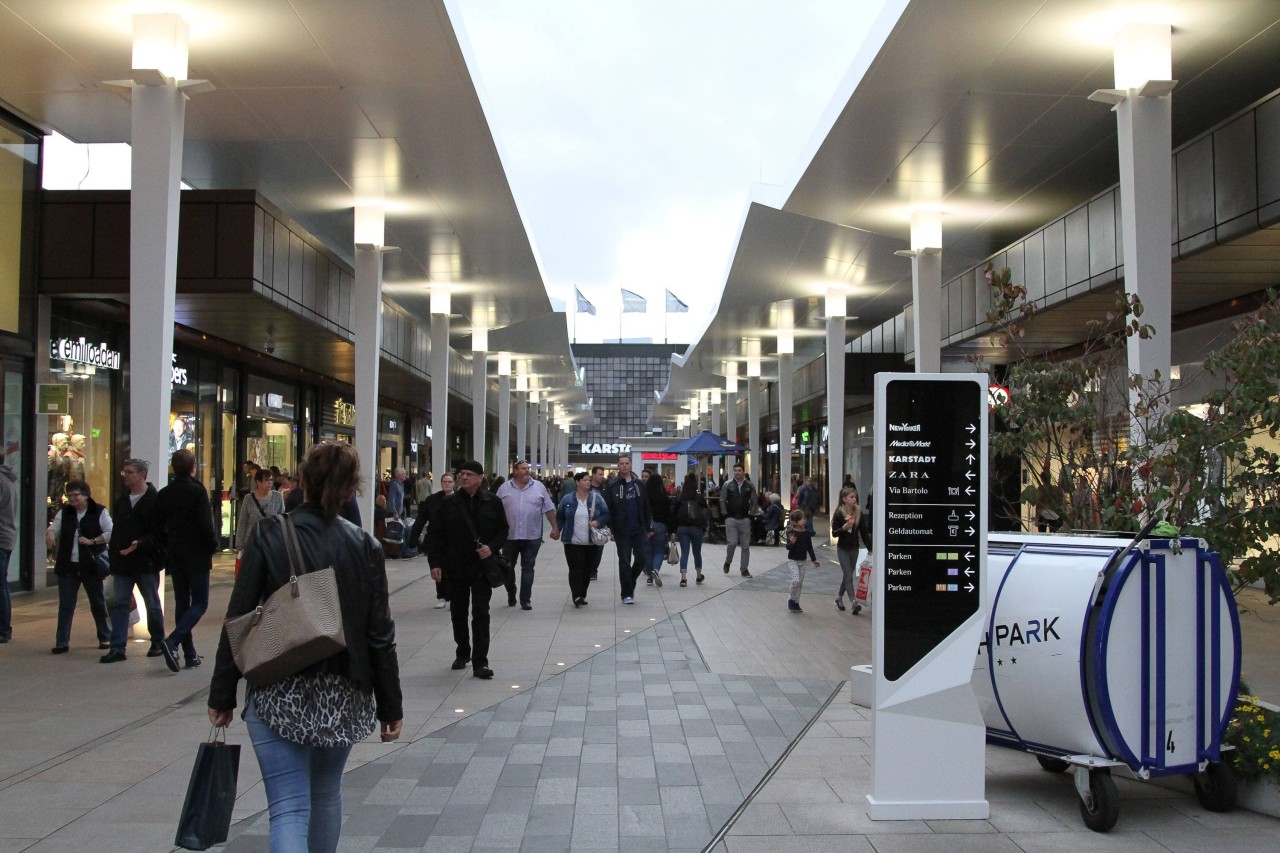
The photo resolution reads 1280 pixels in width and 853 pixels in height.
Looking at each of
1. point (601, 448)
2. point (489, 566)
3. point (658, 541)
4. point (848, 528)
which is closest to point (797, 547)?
point (848, 528)

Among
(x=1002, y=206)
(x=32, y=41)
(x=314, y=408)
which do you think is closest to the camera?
(x=32, y=41)

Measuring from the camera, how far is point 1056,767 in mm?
6465

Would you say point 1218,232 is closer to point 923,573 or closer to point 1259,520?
point 1259,520

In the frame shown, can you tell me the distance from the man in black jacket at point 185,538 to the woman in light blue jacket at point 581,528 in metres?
5.42

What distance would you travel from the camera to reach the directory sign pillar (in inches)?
219

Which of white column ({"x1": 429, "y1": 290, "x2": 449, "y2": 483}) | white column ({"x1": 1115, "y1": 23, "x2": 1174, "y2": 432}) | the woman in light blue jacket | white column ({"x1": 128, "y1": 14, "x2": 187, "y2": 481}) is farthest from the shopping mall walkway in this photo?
white column ({"x1": 429, "y1": 290, "x2": 449, "y2": 483})

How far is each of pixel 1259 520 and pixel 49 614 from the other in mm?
12170

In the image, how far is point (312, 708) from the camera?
3701 millimetres

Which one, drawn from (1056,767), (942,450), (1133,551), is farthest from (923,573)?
(1056,767)

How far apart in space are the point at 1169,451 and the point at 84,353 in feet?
48.0

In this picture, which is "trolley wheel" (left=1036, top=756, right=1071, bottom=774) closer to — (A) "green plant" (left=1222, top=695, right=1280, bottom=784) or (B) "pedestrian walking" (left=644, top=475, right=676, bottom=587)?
(A) "green plant" (left=1222, top=695, right=1280, bottom=784)

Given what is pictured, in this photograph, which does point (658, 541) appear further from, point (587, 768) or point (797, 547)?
point (587, 768)

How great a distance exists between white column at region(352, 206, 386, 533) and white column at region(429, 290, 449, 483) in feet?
24.5

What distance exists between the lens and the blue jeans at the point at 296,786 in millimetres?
3676
